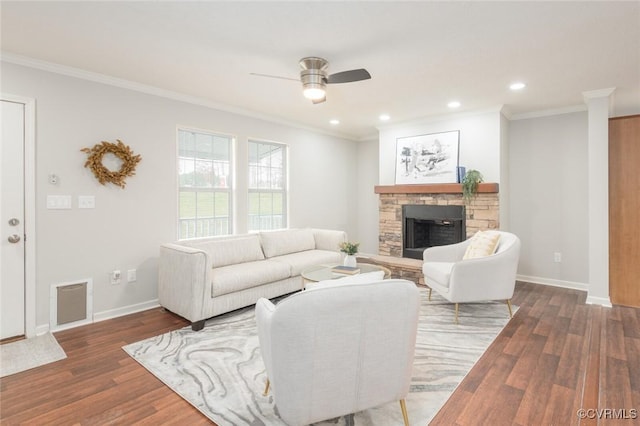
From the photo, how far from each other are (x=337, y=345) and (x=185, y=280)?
7.18 ft

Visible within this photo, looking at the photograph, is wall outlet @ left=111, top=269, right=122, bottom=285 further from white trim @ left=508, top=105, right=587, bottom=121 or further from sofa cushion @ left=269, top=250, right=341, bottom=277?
white trim @ left=508, top=105, right=587, bottom=121

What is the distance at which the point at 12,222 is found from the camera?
2949 mm

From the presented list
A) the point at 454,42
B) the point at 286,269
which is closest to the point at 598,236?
the point at 454,42

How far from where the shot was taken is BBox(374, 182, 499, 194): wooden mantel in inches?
177

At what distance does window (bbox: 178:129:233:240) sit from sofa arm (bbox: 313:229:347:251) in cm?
134

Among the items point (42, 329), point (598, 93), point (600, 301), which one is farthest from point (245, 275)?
point (598, 93)

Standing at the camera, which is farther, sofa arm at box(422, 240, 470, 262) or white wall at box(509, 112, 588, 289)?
white wall at box(509, 112, 588, 289)

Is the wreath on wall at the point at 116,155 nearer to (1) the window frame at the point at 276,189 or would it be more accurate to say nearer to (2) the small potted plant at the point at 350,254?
(1) the window frame at the point at 276,189

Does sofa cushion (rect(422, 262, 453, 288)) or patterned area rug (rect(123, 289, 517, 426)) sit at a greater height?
sofa cushion (rect(422, 262, 453, 288))

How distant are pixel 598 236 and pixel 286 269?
3668mm

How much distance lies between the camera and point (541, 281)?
15.9 ft

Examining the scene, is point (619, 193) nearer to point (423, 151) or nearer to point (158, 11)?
point (423, 151)

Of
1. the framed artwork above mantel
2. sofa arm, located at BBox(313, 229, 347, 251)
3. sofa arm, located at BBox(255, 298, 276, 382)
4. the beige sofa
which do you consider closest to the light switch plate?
the beige sofa

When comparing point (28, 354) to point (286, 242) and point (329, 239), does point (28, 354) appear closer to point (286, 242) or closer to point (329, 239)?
point (286, 242)
